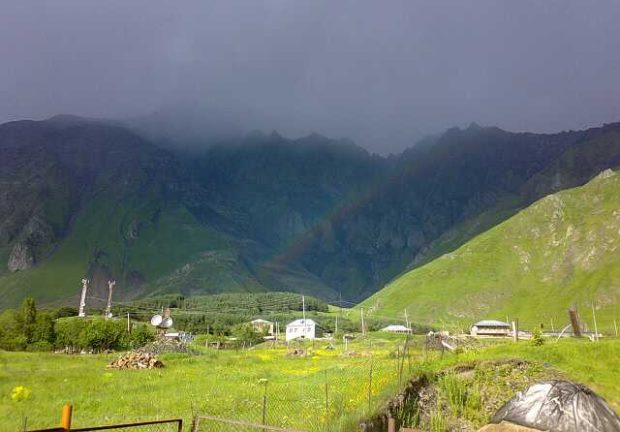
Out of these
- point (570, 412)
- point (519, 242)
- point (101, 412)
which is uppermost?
point (519, 242)

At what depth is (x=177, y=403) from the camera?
22906mm

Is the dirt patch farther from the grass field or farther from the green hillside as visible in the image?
the green hillside

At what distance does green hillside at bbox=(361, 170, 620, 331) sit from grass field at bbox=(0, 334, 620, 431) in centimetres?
12055

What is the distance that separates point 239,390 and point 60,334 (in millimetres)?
53298

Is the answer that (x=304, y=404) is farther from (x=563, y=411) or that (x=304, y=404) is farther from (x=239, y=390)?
(x=563, y=411)

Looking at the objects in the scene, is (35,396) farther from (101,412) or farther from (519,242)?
(519,242)

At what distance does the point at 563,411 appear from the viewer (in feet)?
41.0

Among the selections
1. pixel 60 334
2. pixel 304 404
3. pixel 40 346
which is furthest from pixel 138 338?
pixel 304 404

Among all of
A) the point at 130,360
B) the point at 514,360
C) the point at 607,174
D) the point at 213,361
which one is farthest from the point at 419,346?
the point at 607,174

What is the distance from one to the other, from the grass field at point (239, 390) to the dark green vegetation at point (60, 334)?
2915 centimetres

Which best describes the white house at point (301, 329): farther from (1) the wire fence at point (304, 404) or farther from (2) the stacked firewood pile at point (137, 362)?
(1) the wire fence at point (304, 404)

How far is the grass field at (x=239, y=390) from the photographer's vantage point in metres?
18.2

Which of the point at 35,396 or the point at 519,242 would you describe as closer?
the point at 35,396

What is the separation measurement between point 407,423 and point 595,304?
487 feet
